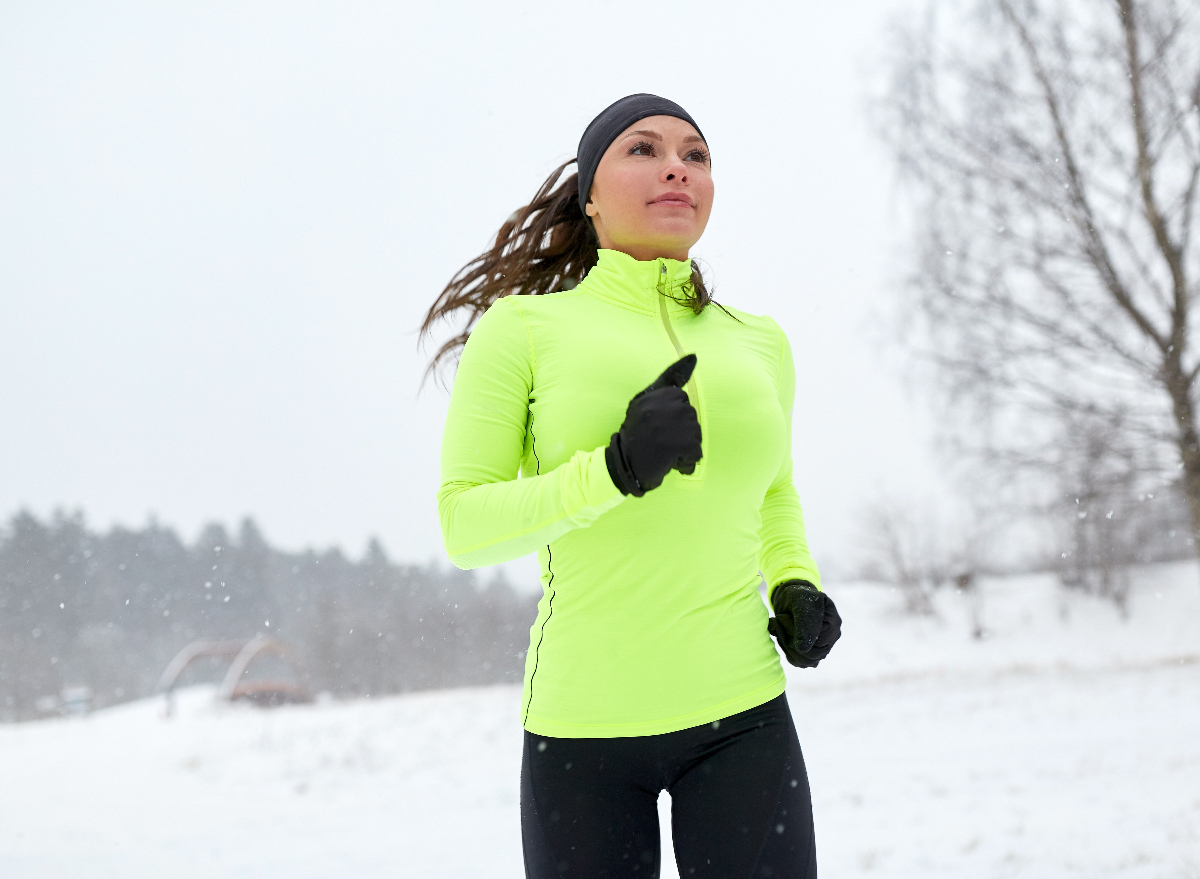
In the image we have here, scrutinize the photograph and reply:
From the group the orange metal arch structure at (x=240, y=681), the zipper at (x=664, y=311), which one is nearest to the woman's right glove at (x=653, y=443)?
the zipper at (x=664, y=311)

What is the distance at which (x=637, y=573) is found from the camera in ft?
3.59

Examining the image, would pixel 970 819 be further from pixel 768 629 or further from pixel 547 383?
pixel 547 383

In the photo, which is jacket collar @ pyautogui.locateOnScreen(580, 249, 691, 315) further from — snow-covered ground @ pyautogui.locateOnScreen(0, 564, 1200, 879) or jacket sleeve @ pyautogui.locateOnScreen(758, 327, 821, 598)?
snow-covered ground @ pyautogui.locateOnScreen(0, 564, 1200, 879)

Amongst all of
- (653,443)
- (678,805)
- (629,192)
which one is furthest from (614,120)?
(678,805)

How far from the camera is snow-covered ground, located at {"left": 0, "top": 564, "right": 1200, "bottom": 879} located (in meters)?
3.45

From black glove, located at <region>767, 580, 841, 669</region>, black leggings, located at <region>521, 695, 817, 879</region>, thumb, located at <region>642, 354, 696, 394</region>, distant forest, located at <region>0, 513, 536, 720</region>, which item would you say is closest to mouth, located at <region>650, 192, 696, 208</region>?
thumb, located at <region>642, 354, 696, 394</region>

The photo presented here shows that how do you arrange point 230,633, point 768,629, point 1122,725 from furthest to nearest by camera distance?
point 230,633
point 1122,725
point 768,629

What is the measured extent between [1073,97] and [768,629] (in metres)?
6.63

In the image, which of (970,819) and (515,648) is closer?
(970,819)

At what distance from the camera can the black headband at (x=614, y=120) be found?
136 cm

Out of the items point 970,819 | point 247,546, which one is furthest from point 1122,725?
point 247,546

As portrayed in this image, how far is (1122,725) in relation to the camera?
17.3 feet

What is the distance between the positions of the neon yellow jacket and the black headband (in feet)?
1.08

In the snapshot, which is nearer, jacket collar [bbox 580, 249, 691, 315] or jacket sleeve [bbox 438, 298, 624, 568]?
jacket sleeve [bbox 438, 298, 624, 568]
